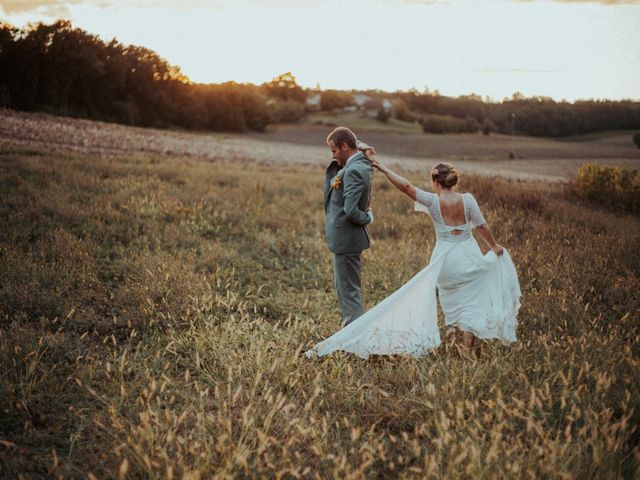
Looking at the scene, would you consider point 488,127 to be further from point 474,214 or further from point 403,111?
point 474,214

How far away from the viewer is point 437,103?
170 feet

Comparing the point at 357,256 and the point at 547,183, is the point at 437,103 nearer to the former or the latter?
the point at 547,183

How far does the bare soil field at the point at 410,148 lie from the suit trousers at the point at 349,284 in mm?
13263

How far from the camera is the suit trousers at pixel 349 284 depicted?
528 centimetres

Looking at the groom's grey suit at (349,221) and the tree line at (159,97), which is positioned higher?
the tree line at (159,97)

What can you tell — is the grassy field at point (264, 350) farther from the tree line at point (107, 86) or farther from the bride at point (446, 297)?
the tree line at point (107, 86)

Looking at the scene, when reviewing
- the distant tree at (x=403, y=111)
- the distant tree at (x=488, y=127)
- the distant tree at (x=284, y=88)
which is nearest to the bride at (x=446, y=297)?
the distant tree at (x=488, y=127)

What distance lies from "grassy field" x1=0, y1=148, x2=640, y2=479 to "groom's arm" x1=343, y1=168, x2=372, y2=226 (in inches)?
50.9

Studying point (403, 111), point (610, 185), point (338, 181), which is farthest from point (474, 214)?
point (403, 111)

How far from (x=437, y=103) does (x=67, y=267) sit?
50.5 meters

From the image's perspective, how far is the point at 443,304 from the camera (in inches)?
210

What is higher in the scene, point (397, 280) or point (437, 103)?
point (437, 103)

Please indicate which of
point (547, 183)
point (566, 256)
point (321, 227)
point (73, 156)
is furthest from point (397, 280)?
point (73, 156)

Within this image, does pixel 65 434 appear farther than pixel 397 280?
No
